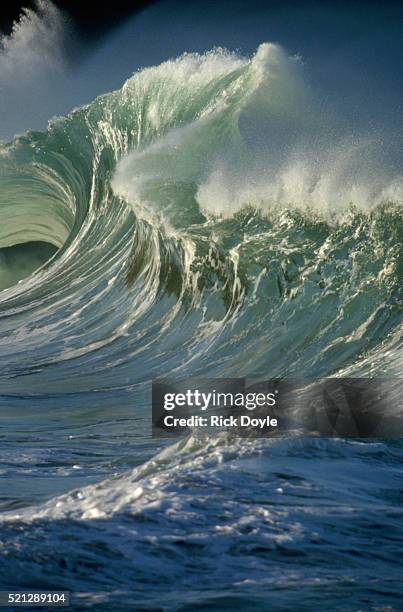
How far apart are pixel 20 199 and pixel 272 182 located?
365 inches

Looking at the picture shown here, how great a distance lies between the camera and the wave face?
3574 millimetres

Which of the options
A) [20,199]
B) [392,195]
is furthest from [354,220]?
[20,199]

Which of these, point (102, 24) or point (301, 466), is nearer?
point (301, 466)

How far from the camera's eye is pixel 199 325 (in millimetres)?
9383

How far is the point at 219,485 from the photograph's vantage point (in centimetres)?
423

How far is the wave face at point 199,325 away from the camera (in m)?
3.57

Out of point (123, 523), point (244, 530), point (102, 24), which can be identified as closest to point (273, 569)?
point (244, 530)

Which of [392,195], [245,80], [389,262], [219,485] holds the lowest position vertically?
[219,485]

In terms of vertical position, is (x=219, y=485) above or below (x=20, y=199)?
below

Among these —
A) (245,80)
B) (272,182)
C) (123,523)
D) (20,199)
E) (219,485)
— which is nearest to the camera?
(123,523)

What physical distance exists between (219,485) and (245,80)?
7.16 m

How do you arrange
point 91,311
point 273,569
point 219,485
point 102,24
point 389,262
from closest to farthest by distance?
Result: 1. point 273,569
2. point 219,485
3. point 389,262
4. point 91,311
5. point 102,24

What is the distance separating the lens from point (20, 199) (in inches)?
703

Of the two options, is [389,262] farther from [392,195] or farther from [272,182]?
[272,182]
